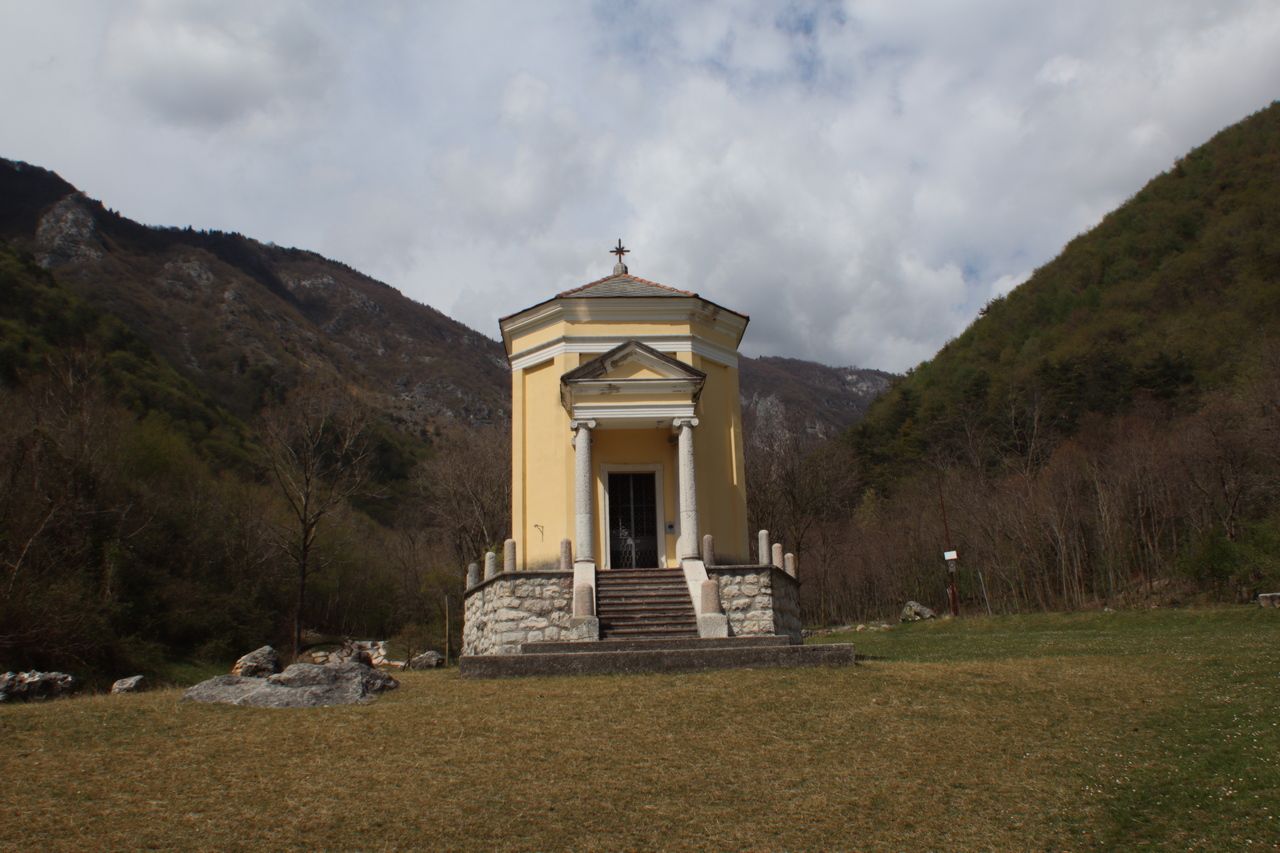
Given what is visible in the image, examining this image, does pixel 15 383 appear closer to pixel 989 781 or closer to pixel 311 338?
pixel 989 781

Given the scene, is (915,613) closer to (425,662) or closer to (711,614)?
(425,662)

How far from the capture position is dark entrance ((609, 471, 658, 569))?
21328 mm

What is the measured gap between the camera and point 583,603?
1719 cm

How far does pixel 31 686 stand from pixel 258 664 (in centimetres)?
324

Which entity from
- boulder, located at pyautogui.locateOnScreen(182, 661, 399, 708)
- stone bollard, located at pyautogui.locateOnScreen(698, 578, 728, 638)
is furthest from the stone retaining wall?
boulder, located at pyautogui.locateOnScreen(182, 661, 399, 708)

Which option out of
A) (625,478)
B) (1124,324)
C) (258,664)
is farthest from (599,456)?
(1124,324)

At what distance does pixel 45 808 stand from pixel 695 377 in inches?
574

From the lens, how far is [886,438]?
65812 millimetres

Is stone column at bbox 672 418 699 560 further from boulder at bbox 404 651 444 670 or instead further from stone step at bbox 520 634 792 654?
boulder at bbox 404 651 444 670

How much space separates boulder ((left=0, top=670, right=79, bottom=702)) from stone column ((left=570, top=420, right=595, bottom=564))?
907 centimetres

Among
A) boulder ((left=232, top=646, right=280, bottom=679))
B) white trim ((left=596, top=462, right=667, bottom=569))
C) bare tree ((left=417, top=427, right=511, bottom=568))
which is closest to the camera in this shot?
boulder ((left=232, top=646, right=280, bottom=679))

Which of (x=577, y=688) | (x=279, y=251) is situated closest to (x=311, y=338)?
(x=279, y=251)

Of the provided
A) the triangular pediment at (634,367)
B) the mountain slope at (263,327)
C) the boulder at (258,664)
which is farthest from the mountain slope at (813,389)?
the boulder at (258,664)

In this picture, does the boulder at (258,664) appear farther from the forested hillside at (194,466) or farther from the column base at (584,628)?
the forested hillside at (194,466)
